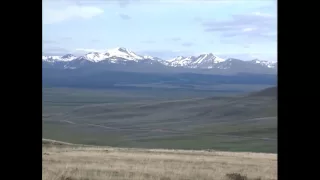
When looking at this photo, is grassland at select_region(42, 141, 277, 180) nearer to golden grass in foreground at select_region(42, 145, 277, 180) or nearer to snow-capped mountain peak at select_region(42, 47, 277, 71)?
golden grass in foreground at select_region(42, 145, 277, 180)

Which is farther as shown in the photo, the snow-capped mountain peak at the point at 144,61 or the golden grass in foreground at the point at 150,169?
the snow-capped mountain peak at the point at 144,61

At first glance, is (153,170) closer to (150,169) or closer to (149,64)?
(150,169)

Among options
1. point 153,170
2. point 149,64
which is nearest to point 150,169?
point 153,170

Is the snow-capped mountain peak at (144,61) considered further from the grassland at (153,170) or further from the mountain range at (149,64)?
the grassland at (153,170)

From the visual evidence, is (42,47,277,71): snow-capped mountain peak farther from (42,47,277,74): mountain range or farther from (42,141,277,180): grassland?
(42,141,277,180): grassland

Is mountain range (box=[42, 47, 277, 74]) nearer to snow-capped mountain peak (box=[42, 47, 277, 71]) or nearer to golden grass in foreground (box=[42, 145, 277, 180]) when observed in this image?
snow-capped mountain peak (box=[42, 47, 277, 71])

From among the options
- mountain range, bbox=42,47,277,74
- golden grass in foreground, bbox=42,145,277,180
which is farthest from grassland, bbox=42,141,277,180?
mountain range, bbox=42,47,277,74

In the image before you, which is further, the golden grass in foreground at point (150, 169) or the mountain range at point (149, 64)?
the mountain range at point (149, 64)

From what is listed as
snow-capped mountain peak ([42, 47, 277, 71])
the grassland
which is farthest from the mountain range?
the grassland

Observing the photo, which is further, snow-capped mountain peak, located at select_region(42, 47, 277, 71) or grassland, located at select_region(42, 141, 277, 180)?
snow-capped mountain peak, located at select_region(42, 47, 277, 71)

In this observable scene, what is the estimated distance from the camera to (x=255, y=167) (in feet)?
27.7

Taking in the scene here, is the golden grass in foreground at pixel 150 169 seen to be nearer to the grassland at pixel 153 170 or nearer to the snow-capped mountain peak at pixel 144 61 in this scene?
the grassland at pixel 153 170

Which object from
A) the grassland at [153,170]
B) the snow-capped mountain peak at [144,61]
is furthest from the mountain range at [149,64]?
the grassland at [153,170]
